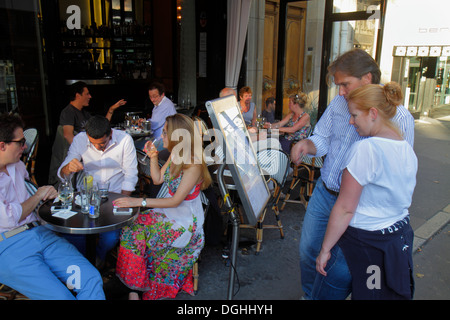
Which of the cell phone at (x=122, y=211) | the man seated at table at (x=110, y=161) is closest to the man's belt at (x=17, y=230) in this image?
the cell phone at (x=122, y=211)

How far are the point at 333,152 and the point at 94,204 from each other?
1711 mm

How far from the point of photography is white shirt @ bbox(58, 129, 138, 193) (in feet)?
11.5

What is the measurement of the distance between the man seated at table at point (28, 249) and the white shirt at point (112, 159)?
841mm

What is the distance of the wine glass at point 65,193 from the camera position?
2.81 metres

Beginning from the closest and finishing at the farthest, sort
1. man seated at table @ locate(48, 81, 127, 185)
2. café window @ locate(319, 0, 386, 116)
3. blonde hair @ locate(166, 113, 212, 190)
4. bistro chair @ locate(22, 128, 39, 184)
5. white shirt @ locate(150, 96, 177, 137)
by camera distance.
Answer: blonde hair @ locate(166, 113, 212, 190)
bistro chair @ locate(22, 128, 39, 184)
man seated at table @ locate(48, 81, 127, 185)
white shirt @ locate(150, 96, 177, 137)
café window @ locate(319, 0, 386, 116)

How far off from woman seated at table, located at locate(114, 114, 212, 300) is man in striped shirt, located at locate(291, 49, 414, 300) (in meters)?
0.85

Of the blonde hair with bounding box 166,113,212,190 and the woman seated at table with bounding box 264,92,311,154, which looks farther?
the woman seated at table with bounding box 264,92,311,154

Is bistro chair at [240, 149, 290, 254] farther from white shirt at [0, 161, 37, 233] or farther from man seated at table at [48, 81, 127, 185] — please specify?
man seated at table at [48, 81, 127, 185]

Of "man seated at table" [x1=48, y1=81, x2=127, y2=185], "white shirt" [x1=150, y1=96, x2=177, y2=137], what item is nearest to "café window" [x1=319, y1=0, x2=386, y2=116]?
"white shirt" [x1=150, y1=96, x2=177, y2=137]

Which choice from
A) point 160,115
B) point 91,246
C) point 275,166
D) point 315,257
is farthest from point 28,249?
point 160,115

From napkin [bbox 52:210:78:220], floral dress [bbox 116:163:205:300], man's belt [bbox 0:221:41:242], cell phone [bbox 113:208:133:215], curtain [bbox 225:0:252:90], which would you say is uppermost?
curtain [bbox 225:0:252:90]

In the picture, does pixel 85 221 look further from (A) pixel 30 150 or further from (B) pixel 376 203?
(A) pixel 30 150

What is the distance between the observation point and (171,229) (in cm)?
303
